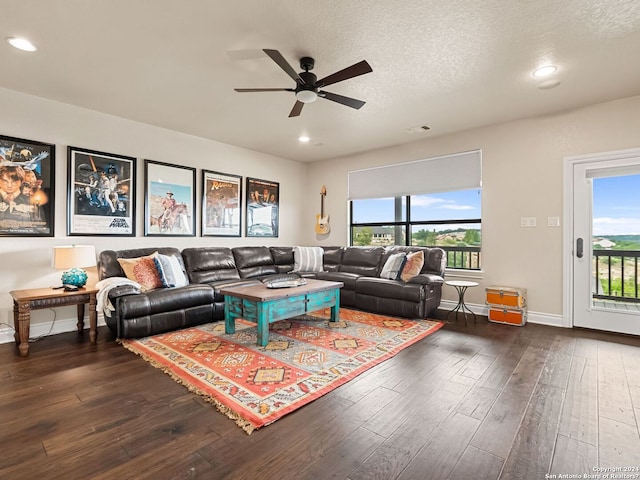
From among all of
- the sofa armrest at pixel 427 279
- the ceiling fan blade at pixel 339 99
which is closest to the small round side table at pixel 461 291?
the sofa armrest at pixel 427 279

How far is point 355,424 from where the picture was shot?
1.85m

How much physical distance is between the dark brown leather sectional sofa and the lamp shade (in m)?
0.32

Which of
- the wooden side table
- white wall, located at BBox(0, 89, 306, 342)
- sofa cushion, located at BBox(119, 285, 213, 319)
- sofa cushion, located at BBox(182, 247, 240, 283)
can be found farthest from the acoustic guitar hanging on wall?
the wooden side table

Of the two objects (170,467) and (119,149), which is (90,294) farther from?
(170,467)

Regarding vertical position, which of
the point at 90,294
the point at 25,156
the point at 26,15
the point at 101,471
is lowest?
the point at 101,471

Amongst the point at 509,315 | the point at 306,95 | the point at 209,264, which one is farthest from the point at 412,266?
the point at 209,264

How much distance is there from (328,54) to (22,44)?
8.04 feet

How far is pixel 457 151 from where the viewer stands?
188 inches

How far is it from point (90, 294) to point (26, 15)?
239cm

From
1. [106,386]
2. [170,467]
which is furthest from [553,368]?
[106,386]

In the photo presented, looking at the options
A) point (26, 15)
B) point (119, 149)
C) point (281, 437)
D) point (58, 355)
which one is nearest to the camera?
point (281, 437)

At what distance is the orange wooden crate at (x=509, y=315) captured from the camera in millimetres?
3949

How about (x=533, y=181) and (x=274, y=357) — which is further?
(x=533, y=181)

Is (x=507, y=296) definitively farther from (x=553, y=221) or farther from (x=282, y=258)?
(x=282, y=258)
